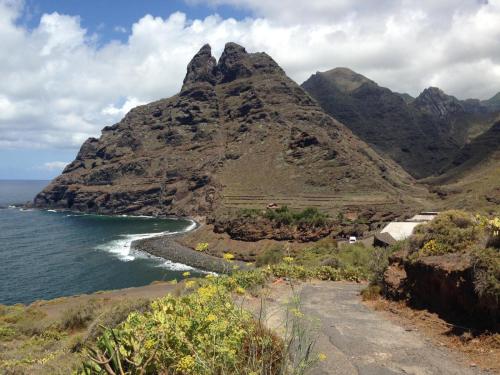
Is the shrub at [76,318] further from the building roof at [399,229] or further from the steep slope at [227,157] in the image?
the steep slope at [227,157]

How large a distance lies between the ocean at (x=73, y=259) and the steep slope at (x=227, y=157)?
897 inches

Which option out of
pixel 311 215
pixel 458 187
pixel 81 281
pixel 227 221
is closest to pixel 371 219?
pixel 311 215

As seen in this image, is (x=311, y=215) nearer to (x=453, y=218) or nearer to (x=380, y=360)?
(x=453, y=218)

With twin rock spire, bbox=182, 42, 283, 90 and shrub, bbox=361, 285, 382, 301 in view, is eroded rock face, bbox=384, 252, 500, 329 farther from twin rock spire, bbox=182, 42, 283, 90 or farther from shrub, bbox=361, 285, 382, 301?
twin rock spire, bbox=182, 42, 283, 90

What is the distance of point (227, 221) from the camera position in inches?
3056

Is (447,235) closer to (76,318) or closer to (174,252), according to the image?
(76,318)

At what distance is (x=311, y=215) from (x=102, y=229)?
Result: 182 feet

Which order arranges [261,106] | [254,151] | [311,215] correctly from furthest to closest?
[261,106]
[254,151]
[311,215]

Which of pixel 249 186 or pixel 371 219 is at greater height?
pixel 249 186

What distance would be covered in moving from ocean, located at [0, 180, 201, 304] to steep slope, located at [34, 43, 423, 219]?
2280 cm

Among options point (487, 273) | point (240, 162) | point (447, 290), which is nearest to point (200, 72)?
point (240, 162)

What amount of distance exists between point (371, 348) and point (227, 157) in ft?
431

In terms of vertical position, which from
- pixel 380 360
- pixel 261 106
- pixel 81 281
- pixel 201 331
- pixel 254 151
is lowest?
pixel 81 281

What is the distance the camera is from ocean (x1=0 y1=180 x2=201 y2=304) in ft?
167
